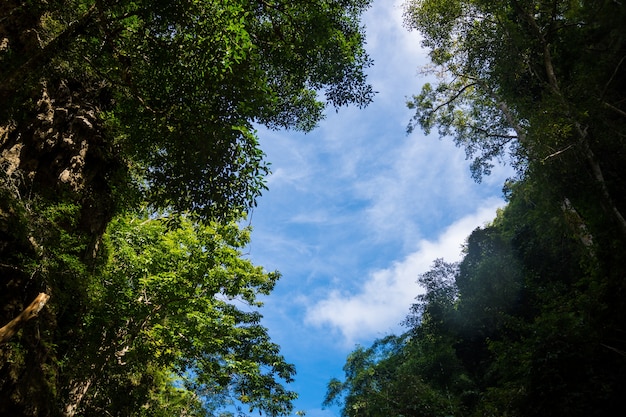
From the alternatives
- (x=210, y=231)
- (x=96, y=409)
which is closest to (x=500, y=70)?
(x=210, y=231)

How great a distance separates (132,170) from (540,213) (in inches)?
546

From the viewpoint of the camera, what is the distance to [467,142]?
57.6 ft

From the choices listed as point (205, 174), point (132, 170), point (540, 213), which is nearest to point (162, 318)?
point (132, 170)

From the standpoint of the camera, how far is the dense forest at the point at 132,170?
5.72 metres

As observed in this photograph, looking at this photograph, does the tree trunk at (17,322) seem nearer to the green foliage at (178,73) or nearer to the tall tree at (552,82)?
the green foliage at (178,73)

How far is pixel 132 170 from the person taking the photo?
9344mm

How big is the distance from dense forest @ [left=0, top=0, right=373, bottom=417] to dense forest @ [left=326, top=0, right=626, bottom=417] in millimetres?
6206

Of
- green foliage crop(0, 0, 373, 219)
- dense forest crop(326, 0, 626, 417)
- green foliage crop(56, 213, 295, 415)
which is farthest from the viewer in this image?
green foliage crop(56, 213, 295, 415)

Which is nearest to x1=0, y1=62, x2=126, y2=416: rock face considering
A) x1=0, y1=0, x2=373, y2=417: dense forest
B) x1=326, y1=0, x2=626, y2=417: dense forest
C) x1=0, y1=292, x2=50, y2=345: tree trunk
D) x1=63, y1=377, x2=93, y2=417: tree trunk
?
x1=0, y1=0, x2=373, y2=417: dense forest

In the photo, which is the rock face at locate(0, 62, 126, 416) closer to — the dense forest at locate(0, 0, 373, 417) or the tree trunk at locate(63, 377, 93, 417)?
the dense forest at locate(0, 0, 373, 417)

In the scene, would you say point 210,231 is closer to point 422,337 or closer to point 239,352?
point 239,352

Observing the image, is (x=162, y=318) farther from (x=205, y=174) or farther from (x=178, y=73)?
(x=178, y=73)

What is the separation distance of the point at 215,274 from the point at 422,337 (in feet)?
66.8

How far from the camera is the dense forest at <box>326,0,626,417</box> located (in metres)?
7.54
